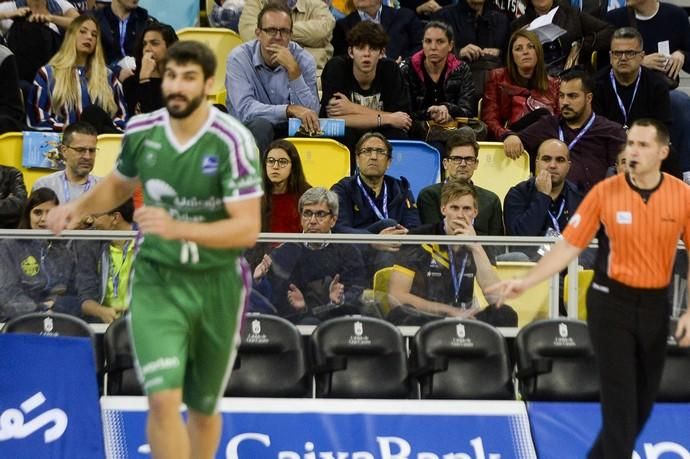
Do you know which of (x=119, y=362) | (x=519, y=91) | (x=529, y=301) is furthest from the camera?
(x=519, y=91)

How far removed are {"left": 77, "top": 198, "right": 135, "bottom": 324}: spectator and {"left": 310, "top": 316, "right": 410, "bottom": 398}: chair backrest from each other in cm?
114

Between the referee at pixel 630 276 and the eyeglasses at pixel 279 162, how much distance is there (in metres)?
2.89

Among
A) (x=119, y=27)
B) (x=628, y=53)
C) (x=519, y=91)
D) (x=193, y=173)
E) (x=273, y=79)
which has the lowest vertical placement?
(x=193, y=173)

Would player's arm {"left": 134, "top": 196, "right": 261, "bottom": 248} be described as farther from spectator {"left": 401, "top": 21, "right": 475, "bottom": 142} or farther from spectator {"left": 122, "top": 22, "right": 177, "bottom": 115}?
spectator {"left": 401, "top": 21, "right": 475, "bottom": 142}

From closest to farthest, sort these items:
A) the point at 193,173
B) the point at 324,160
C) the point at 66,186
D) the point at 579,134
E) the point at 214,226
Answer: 1. the point at 214,226
2. the point at 193,173
3. the point at 66,186
4. the point at 324,160
5. the point at 579,134

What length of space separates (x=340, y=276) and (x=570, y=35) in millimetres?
4895

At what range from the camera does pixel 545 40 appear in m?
12.1

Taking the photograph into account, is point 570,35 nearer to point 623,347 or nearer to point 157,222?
point 623,347

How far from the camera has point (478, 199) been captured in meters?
9.63

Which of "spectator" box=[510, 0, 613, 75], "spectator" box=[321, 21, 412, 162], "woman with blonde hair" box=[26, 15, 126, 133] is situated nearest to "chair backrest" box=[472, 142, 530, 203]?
"spectator" box=[321, 21, 412, 162]

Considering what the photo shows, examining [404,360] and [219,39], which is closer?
[404,360]

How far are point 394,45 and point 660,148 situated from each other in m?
5.80

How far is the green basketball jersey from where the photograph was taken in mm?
5934

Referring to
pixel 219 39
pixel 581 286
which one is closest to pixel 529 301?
pixel 581 286
